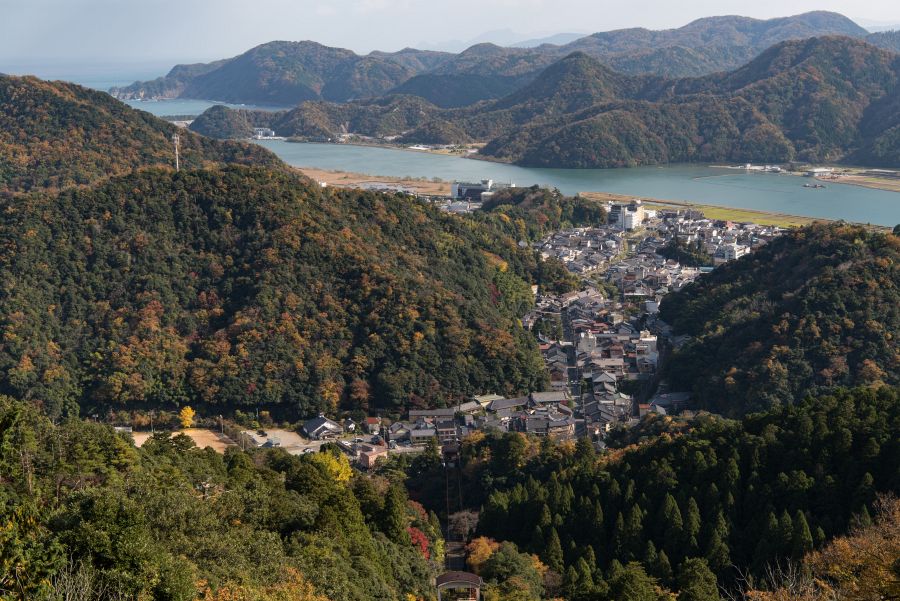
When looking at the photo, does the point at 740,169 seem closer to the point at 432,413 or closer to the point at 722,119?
the point at 722,119

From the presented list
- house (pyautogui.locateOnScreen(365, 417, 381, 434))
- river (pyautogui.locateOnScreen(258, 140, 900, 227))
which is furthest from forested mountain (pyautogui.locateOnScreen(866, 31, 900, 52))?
house (pyautogui.locateOnScreen(365, 417, 381, 434))

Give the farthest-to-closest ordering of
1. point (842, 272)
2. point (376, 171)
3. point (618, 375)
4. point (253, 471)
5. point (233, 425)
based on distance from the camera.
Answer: point (376, 171) → point (618, 375) → point (842, 272) → point (233, 425) → point (253, 471)

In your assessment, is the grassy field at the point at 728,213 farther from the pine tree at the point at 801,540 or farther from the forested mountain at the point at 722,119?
the pine tree at the point at 801,540

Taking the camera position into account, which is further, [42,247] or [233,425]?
[42,247]

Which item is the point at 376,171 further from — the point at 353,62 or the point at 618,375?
the point at 353,62

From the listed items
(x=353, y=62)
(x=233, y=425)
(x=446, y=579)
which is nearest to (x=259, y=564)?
(x=446, y=579)

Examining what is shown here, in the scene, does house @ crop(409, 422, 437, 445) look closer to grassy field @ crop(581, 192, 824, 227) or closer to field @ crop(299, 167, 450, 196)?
grassy field @ crop(581, 192, 824, 227)

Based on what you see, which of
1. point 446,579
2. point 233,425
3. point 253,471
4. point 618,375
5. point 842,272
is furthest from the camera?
point 618,375
